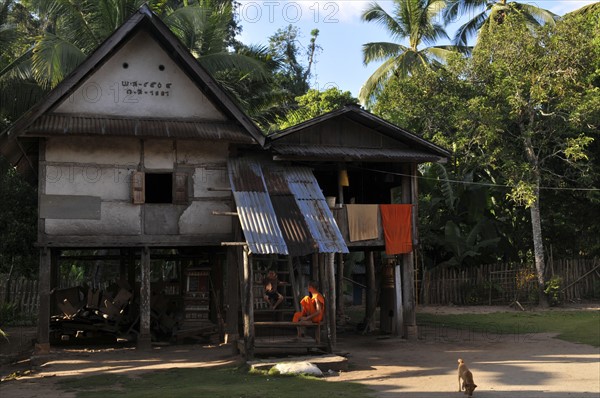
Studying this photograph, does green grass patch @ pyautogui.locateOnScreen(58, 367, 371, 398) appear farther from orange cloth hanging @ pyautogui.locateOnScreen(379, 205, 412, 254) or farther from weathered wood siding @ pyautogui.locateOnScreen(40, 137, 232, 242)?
orange cloth hanging @ pyautogui.locateOnScreen(379, 205, 412, 254)

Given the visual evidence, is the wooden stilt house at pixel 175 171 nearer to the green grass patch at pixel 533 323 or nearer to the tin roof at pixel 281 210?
the tin roof at pixel 281 210

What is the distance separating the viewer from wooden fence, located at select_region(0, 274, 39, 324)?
88.5ft

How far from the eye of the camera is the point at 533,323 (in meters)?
21.3

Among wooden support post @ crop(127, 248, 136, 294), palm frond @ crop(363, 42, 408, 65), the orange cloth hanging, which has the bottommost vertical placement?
wooden support post @ crop(127, 248, 136, 294)

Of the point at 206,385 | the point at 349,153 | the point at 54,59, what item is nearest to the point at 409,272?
the point at 349,153

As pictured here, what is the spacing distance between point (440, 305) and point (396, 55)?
1475 cm

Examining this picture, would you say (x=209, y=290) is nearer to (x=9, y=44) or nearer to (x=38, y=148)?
(x=38, y=148)

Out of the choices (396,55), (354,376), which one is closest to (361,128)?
(354,376)

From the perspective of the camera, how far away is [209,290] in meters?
20.9

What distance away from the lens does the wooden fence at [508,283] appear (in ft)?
91.2

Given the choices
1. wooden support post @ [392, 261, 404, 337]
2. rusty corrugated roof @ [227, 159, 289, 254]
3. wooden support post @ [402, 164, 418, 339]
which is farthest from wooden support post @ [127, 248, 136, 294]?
→ wooden support post @ [402, 164, 418, 339]

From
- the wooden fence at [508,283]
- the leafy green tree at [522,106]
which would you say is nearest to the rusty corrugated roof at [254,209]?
the leafy green tree at [522,106]

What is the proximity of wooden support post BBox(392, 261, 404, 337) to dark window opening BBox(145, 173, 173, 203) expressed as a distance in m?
7.44

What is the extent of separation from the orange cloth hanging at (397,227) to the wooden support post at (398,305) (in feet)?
2.90
